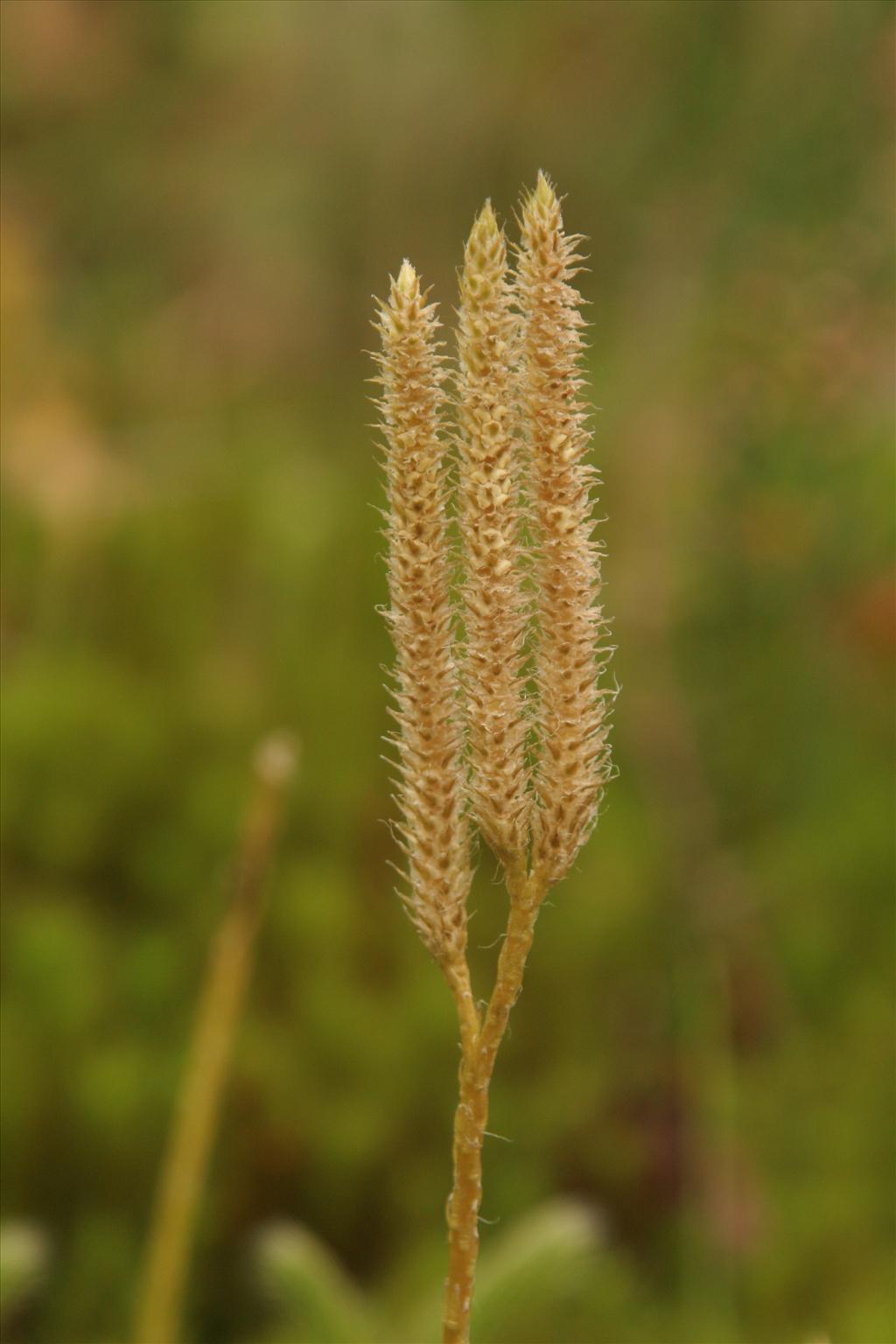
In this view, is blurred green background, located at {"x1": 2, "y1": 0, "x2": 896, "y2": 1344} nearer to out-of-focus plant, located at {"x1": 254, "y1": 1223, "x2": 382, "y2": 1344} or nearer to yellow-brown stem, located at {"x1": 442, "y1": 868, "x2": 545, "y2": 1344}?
out-of-focus plant, located at {"x1": 254, "y1": 1223, "x2": 382, "y2": 1344}

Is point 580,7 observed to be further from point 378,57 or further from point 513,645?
point 513,645

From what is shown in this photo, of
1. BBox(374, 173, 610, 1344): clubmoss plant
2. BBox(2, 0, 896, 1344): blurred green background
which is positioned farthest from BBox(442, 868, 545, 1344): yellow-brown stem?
BBox(2, 0, 896, 1344): blurred green background

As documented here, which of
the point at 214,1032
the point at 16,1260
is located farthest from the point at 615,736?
the point at 16,1260

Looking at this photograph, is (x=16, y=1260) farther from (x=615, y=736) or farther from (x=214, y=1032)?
(x=615, y=736)

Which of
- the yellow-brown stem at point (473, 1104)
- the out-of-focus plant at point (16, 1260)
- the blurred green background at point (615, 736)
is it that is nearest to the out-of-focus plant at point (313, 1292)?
the blurred green background at point (615, 736)

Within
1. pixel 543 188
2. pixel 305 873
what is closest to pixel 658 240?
pixel 305 873

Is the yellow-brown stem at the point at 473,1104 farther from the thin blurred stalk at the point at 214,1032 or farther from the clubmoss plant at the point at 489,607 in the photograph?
the thin blurred stalk at the point at 214,1032
